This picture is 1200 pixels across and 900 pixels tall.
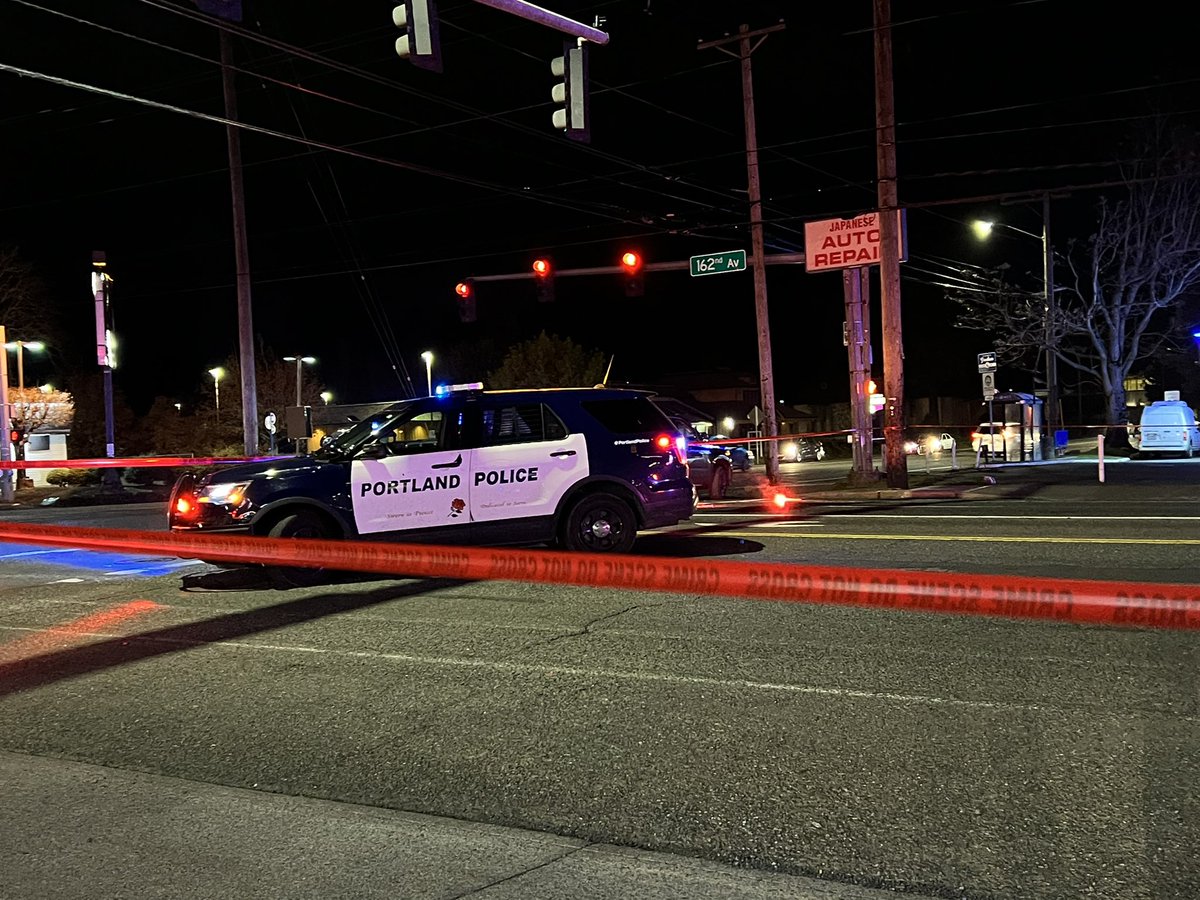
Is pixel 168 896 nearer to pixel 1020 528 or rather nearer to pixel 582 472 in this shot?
pixel 582 472

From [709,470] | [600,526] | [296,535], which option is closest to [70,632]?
[296,535]

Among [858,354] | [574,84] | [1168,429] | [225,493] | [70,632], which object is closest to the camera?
[70,632]

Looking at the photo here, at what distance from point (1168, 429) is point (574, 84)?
26063 mm

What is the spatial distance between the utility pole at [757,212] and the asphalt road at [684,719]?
45.1 ft

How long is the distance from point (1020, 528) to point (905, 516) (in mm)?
2520

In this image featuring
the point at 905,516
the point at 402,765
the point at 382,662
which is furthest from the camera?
the point at 905,516

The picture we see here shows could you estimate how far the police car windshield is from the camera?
977 cm

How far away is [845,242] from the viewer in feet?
70.0

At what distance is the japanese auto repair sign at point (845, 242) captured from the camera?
68.7ft

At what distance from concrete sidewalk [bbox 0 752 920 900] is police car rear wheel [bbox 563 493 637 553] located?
19.4 ft

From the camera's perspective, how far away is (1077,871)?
336cm

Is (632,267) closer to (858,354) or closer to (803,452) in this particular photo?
(858,354)

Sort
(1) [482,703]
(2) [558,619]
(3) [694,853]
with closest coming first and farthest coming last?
(3) [694,853] < (1) [482,703] < (2) [558,619]

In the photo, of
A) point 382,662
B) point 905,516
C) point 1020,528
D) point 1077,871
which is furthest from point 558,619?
point 905,516
